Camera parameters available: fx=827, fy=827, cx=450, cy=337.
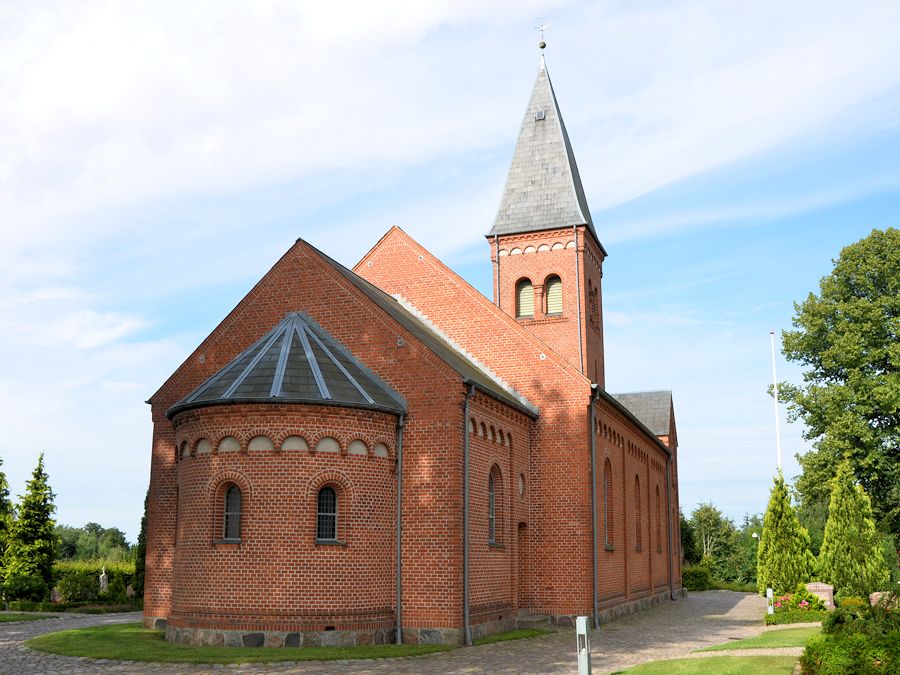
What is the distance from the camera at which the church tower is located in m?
31.4

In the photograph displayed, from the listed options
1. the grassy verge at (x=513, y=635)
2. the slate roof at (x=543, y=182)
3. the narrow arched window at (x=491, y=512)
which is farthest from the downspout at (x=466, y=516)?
the slate roof at (x=543, y=182)

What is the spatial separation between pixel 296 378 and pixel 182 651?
6.01 m

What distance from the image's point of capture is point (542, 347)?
79.2 ft

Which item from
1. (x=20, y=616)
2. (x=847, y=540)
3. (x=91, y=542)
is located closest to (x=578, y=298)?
Answer: (x=847, y=540)

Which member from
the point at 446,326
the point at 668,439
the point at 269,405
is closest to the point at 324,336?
the point at 269,405

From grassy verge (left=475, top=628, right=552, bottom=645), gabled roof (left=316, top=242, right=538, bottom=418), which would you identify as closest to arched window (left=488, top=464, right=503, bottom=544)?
gabled roof (left=316, top=242, right=538, bottom=418)

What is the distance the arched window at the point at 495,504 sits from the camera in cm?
2152

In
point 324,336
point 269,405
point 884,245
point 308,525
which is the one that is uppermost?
point 884,245

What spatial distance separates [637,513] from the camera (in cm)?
3142

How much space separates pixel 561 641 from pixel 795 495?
73.9 feet

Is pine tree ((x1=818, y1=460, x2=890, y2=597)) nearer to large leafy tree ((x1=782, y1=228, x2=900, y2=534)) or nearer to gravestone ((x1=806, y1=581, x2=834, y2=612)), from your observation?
gravestone ((x1=806, y1=581, x2=834, y2=612))

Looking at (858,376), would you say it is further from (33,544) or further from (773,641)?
(33,544)

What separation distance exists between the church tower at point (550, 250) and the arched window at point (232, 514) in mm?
15532

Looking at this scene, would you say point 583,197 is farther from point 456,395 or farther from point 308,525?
point 308,525
